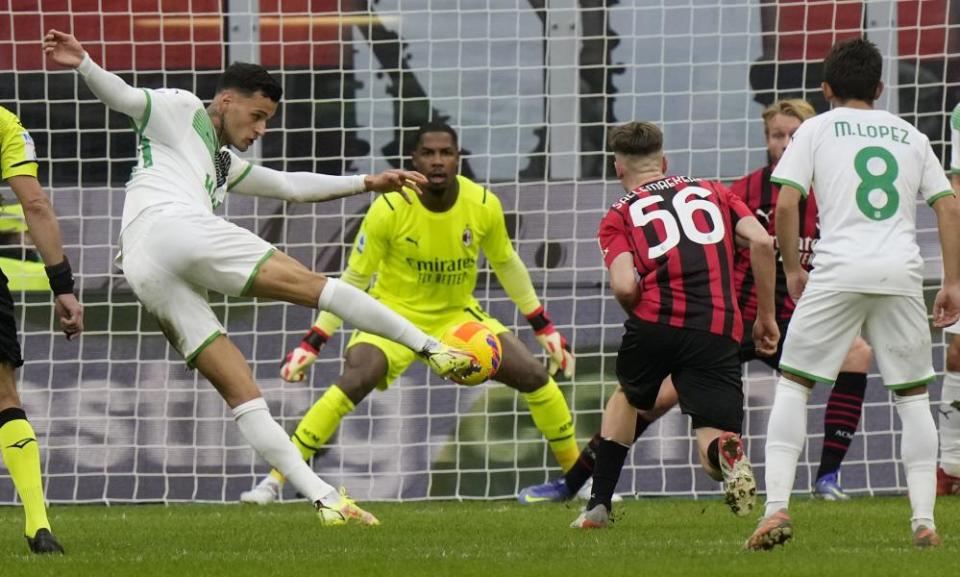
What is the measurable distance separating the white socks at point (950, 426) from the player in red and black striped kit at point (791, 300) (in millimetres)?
420

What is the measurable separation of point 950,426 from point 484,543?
126 inches

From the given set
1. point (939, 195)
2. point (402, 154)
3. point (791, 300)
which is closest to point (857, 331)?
point (939, 195)

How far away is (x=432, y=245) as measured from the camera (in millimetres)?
9289

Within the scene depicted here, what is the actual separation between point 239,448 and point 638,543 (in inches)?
175

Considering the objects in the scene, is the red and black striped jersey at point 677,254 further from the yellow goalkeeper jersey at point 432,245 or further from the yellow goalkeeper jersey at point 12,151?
the yellow goalkeeper jersey at point 432,245

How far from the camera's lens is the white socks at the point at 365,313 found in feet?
21.6

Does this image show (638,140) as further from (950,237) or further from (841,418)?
(841,418)

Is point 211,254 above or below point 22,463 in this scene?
above

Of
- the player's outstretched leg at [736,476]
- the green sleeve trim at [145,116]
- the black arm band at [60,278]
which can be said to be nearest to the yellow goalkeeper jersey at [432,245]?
the green sleeve trim at [145,116]

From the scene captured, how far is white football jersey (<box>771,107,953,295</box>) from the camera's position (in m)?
5.64

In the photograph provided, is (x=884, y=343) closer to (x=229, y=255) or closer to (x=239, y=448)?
(x=229, y=255)

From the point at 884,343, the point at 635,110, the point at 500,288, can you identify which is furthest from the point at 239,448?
the point at 884,343

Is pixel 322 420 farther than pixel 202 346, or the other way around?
pixel 322 420

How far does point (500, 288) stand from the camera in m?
10.7
